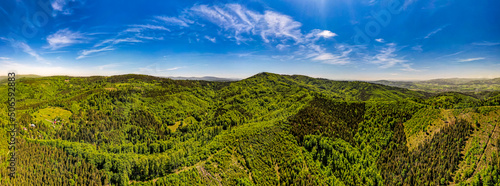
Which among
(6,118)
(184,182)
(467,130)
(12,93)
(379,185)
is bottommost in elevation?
(184,182)

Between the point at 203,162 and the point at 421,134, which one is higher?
the point at 421,134

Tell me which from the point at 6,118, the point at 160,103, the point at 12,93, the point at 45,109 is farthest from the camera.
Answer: the point at 160,103

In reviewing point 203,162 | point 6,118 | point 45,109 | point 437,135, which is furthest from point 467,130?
point 45,109

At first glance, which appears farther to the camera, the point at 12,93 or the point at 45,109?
the point at 45,109

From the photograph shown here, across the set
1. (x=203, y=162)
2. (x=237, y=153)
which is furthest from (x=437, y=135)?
(x=203, y=162)

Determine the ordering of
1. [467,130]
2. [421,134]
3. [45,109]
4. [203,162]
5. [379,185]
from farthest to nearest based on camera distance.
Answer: [45,109]
[203,162]
[421,134]
[379,185]
[467,130]

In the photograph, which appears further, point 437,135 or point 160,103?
point 160,103

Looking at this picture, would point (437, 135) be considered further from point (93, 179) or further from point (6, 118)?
point (6, 118)

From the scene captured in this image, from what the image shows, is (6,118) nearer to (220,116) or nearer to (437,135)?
(220,116)

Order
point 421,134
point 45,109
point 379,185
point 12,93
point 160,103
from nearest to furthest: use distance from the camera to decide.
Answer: point 12,93
point 379,185
point 421,134
point 45,109
point 160,103
